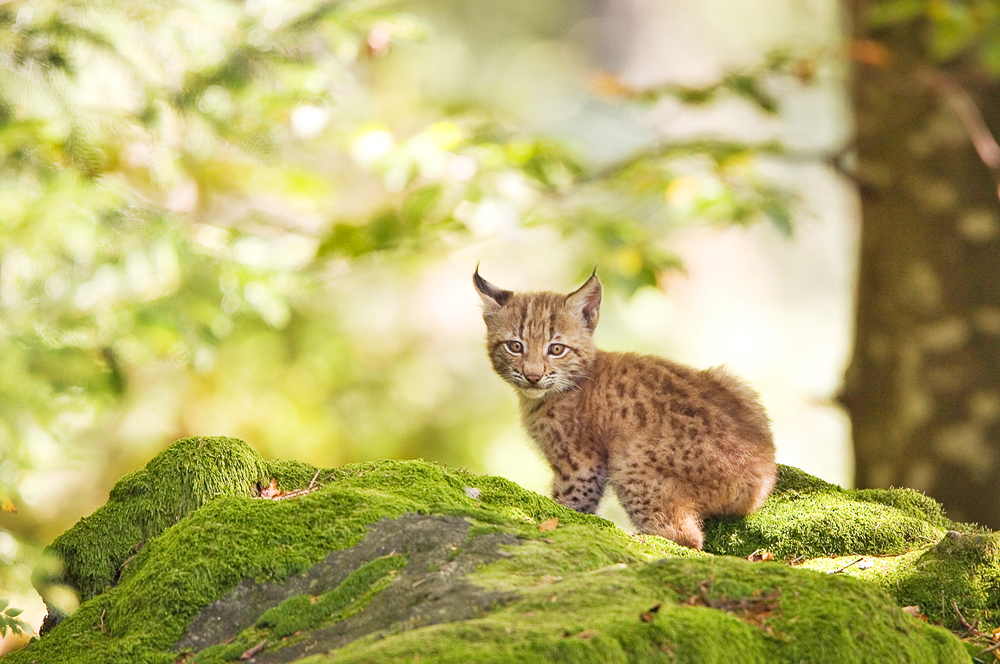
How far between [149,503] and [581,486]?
2.37 meters

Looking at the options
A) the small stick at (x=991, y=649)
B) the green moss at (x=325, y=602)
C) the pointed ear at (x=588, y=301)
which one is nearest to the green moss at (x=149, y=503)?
the green moss at (x=325, y=602)

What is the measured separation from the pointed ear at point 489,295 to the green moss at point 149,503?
2.10 meters

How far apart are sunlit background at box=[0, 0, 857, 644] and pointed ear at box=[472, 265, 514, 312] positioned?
0.90m

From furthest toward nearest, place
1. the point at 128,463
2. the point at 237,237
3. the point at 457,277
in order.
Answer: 1. the point at 457,277
2. the point at 128,463
3. the point at 237,237

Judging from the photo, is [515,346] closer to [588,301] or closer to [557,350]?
[557,350]

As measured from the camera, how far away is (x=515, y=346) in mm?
5605

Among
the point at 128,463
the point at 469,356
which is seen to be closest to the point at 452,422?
the point at 469,356

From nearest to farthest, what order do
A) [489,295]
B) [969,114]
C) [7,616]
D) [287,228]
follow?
[7,616] < [489,295] < [969,114] < [287,228]

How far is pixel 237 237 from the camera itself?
6.35 m

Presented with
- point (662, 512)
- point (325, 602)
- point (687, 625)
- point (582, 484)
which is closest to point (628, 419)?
point (582, 484)

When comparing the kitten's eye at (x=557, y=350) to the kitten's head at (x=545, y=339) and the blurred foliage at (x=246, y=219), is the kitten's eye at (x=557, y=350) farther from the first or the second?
the blurred foliage at (x=246, y=219)

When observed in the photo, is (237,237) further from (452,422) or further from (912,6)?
(912,6)

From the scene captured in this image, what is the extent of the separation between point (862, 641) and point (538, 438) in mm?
3006

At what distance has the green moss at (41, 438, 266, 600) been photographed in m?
3.86
